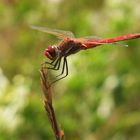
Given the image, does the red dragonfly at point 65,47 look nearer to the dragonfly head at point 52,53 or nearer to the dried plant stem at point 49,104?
the dragonfly head at point 52,53

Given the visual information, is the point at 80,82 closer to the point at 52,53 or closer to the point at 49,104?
the point at 52,53

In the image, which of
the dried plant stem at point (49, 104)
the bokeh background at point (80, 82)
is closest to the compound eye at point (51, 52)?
the dried plant stem at point (49, 104)

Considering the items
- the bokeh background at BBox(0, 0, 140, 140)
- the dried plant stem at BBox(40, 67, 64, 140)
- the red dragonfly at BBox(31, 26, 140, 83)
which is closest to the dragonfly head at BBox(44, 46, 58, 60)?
the red dragonfly at BBox(31, 26, 140, 83)

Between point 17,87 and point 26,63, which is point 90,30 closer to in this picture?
point 26,63

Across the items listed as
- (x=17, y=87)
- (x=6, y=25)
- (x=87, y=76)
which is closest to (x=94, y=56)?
(x=87, y=76)

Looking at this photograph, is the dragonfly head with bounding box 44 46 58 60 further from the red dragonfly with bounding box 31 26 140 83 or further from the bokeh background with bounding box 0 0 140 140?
the bokeh background with bounding box 0 0 140 140

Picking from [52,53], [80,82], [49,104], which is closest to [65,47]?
[52,53]
